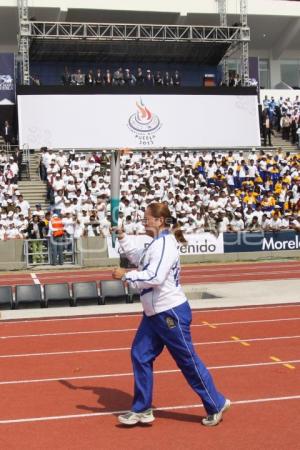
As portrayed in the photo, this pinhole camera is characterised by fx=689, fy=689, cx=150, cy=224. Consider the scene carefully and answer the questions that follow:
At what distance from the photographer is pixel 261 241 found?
2461 cm

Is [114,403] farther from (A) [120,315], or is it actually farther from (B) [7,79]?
(B) [7,79]

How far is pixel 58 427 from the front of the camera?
6.01 meters

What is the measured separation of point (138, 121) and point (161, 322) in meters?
26.6

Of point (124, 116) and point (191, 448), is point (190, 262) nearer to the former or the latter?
point (124, 116)

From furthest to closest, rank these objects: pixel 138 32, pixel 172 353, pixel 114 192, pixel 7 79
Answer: pixel 138 32
pixel 7 79
pixel 114 192
pixel 172 353

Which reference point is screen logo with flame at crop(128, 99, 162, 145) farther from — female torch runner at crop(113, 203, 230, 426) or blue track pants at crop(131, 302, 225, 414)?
blue track pants at crop(131, 302, 225, 414)

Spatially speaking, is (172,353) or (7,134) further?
(7,134)

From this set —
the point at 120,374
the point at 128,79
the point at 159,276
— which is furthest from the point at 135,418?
the point at 128,79

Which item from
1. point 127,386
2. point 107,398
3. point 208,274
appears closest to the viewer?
point 107,398

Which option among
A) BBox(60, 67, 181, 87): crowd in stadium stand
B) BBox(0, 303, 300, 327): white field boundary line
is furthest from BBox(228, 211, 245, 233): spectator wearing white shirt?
BBox(0, 303, 300, 327): white field boundary line

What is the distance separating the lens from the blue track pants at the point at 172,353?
5.75m

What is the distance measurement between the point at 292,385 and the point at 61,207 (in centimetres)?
1767

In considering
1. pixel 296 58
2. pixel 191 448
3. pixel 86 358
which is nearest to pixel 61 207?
pixel 86 358

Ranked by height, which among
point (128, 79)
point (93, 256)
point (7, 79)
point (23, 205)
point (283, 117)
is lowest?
point (93, 256)
